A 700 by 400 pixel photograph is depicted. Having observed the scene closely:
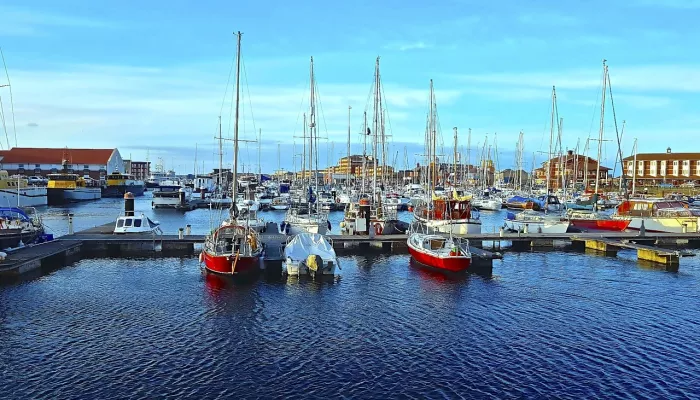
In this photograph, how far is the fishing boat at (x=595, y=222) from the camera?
190ft

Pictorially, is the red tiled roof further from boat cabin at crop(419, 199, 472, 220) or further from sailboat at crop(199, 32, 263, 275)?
sailboat at crop(199, 32, 263, 275)

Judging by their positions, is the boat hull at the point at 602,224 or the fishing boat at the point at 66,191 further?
the fishing boat at the point at 66,191

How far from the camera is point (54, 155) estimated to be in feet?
562

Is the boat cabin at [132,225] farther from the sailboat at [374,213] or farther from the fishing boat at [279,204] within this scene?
the fishing boat at [279,204]

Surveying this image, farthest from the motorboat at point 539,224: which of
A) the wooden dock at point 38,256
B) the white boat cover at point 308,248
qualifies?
the wooden dock at point 38,256

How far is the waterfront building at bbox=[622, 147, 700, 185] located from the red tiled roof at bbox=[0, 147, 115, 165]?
15661 centimetres

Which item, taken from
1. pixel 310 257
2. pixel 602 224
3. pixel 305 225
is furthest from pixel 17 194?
pixel 602 224

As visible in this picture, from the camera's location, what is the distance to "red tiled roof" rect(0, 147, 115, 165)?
168m

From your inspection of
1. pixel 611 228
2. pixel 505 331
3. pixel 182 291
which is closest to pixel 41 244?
pixel 182 291

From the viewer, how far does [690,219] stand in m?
56.8

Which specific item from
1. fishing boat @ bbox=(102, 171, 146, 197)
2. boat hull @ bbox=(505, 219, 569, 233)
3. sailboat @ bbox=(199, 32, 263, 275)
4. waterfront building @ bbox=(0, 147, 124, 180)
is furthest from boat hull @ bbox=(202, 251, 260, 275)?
waterfront building @ bbox=(0, 147, 124, 180)

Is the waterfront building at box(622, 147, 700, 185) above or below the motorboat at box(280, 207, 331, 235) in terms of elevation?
above

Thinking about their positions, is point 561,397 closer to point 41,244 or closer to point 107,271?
point 107,271

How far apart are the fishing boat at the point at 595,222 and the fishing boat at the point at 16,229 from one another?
50282 millimetres
